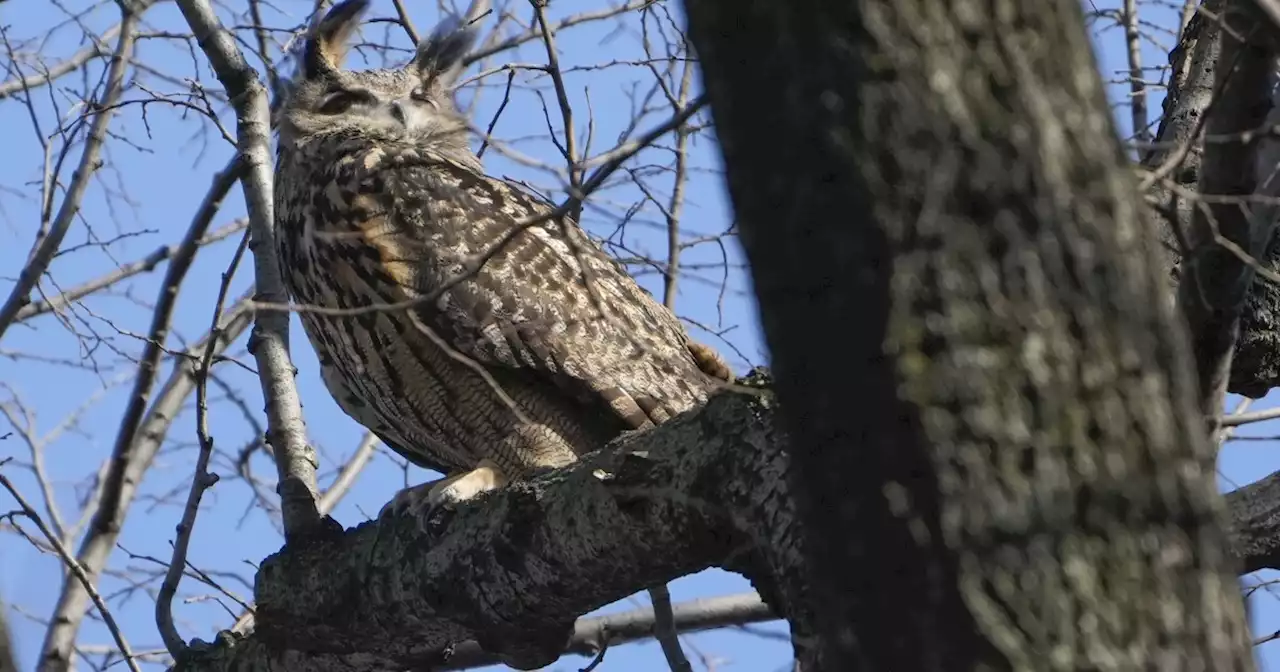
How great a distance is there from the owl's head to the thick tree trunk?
Result: 11.2 feet

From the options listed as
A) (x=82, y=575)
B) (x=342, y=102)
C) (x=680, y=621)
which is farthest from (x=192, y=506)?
(x=342, y=102)

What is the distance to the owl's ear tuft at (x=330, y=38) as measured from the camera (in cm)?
510

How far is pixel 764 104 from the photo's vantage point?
1410 mm

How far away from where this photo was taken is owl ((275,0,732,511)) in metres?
3.81

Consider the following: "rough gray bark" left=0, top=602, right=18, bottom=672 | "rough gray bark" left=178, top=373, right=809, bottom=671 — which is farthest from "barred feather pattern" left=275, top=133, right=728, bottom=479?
"rough gray bark" left=0, top=602, right=18, bottom=672

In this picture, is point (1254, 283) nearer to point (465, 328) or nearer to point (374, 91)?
point (465, 328)

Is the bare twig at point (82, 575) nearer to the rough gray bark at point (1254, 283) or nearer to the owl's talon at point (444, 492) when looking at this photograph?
the owl's talon at point (444, 492)

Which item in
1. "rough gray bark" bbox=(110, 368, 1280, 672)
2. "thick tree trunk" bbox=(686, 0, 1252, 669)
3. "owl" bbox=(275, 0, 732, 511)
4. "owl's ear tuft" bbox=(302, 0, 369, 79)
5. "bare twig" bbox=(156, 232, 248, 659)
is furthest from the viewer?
"owl's ear tuft" bbox=(302, 0, 369, 79)

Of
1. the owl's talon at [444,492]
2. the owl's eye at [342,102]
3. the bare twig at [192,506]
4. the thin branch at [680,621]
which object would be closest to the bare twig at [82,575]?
the bare twig at [192,506]

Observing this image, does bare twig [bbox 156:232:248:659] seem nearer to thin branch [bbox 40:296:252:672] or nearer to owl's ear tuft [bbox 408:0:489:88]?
thin branch [bbox 40:296:252:672]

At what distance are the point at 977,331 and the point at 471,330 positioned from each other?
257 centimetres

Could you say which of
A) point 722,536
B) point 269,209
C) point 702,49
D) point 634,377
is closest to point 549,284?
point 634,377

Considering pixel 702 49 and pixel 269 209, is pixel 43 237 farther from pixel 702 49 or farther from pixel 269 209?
pixel 702 49

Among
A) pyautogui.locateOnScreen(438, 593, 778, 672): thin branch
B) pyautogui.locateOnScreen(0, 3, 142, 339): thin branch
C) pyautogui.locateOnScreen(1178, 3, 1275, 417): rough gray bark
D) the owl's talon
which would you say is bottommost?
pyautogui.locateOnScreen(1178, 3, 1275, 417): rough gray bark
